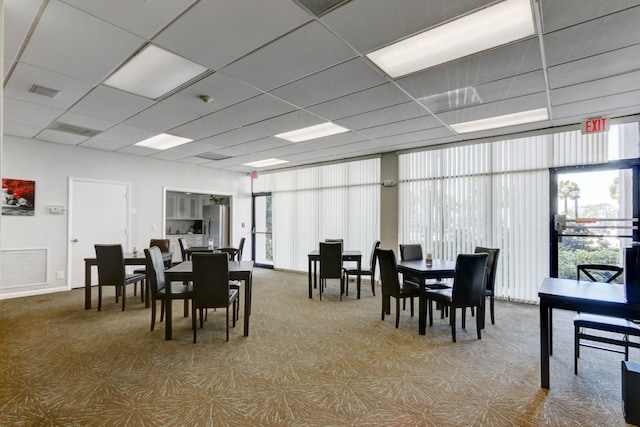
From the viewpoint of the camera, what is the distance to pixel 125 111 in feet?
13.8

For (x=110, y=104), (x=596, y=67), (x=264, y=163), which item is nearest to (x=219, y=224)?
(x=264, y=163)

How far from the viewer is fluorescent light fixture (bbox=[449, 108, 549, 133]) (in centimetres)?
435

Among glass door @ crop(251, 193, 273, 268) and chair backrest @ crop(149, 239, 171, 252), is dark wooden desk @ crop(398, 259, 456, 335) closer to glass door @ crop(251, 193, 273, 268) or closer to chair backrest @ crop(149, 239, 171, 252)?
chair backrest @ crop(149, 239, 171, 252)

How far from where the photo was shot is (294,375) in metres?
2.80

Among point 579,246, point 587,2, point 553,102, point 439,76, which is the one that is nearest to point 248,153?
point 439,76

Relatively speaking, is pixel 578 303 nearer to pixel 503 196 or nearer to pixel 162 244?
pixel 503 196

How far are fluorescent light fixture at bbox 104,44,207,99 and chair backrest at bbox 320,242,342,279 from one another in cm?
333

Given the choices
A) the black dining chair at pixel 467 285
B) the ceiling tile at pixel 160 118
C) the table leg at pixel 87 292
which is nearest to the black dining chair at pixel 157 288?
the table leg at pixel 87 292

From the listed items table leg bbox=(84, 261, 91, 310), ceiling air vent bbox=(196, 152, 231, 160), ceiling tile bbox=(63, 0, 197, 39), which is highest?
ceiling tile bbox=(63, 0, 197, 39)

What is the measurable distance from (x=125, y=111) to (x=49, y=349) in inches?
118

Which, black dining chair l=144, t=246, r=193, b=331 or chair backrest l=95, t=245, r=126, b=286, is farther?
chair backrest l=95, t=245, r=126, b=286

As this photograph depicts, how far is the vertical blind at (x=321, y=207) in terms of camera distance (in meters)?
7.10

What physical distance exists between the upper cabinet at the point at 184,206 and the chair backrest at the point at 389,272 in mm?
7331

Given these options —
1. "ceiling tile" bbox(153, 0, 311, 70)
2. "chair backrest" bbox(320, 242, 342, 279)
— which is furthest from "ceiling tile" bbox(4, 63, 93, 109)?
"chair backrest" bbox(320, 242, 342, 279)
